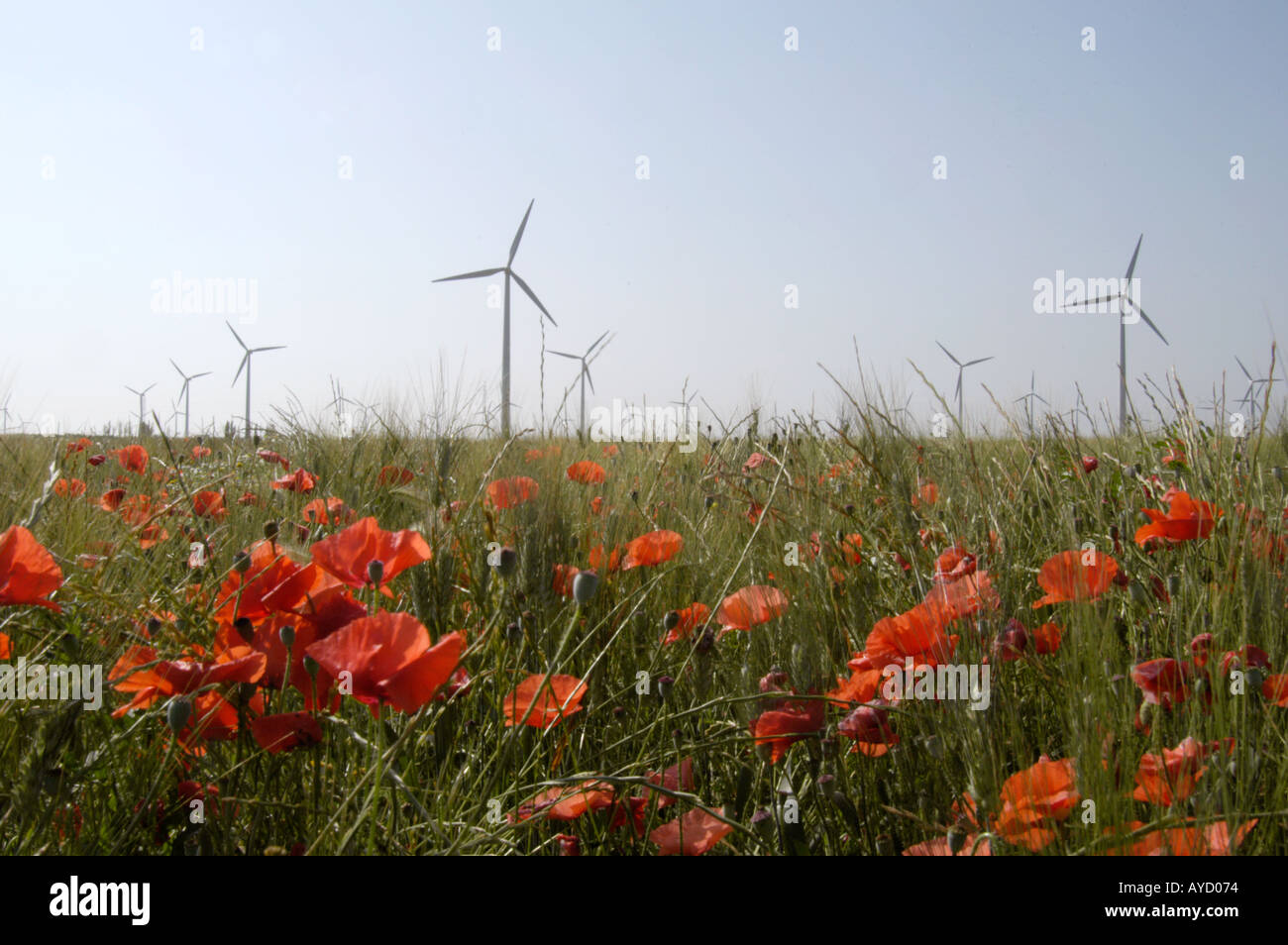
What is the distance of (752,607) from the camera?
134 centimetres

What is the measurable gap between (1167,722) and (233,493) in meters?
2.65

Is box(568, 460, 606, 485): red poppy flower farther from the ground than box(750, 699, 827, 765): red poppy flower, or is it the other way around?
box(568, 460, 606, 485): red poppy flower

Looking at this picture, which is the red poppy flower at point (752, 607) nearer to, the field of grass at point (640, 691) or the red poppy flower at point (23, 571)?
the field of grass at point (640, 691)

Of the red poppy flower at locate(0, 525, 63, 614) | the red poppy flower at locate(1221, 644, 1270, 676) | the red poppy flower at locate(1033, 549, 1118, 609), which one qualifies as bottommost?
the red poppy flower at locate(1221, 644, 1270, 676)

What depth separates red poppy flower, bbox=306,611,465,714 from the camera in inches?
33.8

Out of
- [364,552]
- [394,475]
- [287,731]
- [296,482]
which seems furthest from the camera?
[394,475]

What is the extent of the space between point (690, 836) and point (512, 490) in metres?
0.83

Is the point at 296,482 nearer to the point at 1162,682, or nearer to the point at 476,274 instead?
the point at 1162,682

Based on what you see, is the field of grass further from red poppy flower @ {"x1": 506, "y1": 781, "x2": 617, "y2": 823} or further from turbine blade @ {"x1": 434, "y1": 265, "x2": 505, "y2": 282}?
turbine blade @ {"x1": 434, "y1": 265, "x2": 505, "y2": 282}

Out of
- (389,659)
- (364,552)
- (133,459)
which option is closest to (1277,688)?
(389,659)

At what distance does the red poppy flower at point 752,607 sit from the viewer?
1318 mm

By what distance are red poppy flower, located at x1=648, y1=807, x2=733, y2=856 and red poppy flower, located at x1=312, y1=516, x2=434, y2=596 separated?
1.47 feet

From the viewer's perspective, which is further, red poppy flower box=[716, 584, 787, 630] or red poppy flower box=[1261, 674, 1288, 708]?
red poppy flower box=[716, 584, 787, 630]

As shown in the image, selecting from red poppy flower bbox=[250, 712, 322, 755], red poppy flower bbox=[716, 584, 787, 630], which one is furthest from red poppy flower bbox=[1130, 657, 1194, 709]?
red poppy flower bbox=[250, 712, 322, 755]
